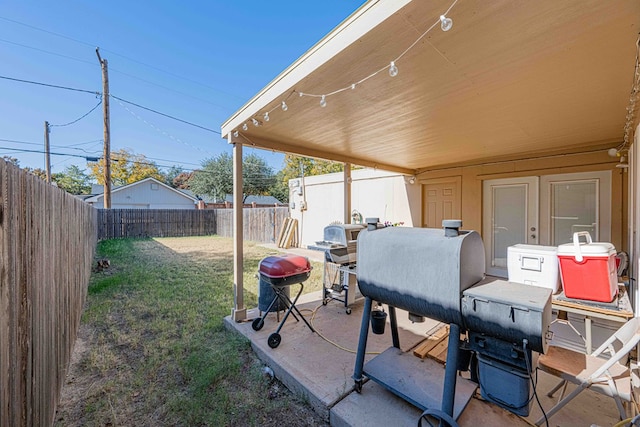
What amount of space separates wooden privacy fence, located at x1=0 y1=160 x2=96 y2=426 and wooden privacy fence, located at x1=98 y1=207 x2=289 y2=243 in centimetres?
983

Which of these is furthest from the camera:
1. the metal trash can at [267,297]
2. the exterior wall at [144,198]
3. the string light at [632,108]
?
the exterior wall at [144,198]

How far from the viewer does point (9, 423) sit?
3.80ft

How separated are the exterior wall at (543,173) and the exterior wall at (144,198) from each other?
23.3 metres

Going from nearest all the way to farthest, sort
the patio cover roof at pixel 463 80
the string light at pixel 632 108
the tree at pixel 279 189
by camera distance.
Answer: the patio cover roof at pixel 463 80 < the string light at pixel 632 108 < the tree at pixel 279 189

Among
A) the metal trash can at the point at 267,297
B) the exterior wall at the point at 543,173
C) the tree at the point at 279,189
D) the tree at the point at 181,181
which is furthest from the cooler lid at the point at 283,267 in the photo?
the tree at the point at 181,181

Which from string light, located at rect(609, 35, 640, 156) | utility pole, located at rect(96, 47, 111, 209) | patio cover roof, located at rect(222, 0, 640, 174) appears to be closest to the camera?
patio cover roof, located at rect(222, 0, 640, 174)

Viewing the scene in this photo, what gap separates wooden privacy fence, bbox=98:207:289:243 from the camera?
12586mm

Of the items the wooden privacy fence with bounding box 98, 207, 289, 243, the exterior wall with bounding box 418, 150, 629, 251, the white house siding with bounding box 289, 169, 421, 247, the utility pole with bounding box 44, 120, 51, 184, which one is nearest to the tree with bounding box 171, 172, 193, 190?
the utility pole with bounding box 44, 120, 51, 184

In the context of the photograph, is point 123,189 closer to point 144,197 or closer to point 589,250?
point 144,197

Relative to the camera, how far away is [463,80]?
2297 mm

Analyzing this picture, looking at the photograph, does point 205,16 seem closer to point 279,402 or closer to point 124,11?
point 124,11

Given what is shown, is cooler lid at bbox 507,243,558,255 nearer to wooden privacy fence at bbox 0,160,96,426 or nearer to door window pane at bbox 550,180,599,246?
door window pane at bbox 550,180,599,246

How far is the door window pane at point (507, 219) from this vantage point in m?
5.40

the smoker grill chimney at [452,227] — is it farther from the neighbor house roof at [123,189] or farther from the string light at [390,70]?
the neighbor house roof at [123,189]
